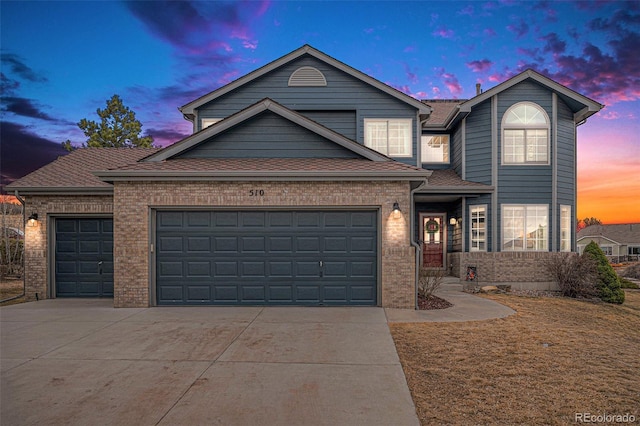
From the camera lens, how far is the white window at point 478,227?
14.2m

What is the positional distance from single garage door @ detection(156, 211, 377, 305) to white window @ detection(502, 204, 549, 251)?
7.21 meters

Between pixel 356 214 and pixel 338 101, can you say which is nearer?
pixel 356 214

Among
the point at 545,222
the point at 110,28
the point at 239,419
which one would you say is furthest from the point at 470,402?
the point at 110,28

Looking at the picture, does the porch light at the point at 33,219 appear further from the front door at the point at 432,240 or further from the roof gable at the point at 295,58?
the front door at the point at 432,240

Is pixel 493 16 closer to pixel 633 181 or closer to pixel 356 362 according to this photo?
pixel 633 181

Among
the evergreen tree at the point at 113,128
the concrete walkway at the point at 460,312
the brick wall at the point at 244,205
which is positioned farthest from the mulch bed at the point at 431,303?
the evergreen tree at the point at 113,128

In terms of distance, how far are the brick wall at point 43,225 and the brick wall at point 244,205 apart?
2.22 m

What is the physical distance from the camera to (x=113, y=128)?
91.4 feet

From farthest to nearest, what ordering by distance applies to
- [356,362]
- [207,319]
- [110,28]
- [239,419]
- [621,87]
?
1. [621,87]
2. [110,28]
3. [207,319]
4. [356,362]
5. [239,419]

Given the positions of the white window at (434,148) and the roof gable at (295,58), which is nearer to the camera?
the roof gable at (295,58)

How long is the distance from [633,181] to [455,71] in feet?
36.4

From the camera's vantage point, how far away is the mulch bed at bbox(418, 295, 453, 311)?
982 centimetres

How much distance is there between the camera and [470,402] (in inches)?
173

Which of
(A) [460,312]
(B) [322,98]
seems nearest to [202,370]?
(A) [460,312]
